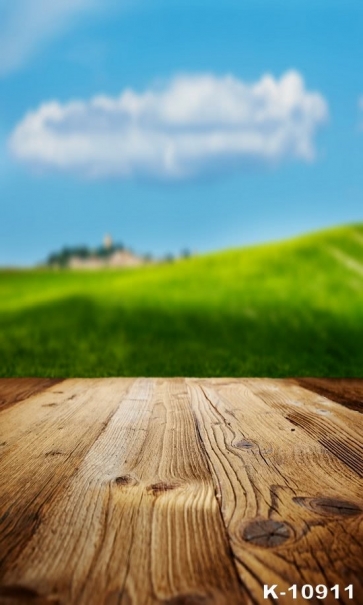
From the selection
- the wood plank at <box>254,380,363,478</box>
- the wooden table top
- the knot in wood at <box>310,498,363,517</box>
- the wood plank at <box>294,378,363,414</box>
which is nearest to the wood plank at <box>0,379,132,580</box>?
the wooden table top

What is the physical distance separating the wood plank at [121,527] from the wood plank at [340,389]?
669mm

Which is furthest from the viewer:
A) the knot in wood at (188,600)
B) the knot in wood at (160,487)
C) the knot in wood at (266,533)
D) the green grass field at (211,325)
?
the green grass field at (211,325)

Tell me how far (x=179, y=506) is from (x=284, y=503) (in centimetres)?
15

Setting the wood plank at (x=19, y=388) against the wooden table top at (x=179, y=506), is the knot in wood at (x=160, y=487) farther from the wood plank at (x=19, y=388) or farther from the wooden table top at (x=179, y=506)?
the wood plank at (x=19, y=388)

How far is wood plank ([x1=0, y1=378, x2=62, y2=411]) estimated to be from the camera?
160 cm

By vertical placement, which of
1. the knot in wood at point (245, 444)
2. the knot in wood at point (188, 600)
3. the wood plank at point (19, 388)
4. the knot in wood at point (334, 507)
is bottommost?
the wood plank at point (19, 388)

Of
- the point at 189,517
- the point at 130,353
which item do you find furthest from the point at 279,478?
the point at 130,353

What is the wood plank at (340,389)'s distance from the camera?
61.2 inches

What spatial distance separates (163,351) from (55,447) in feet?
6.44

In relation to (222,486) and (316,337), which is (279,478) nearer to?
(222,486)

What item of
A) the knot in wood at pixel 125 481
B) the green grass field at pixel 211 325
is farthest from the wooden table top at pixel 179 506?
the green grass field at pixel 211 325

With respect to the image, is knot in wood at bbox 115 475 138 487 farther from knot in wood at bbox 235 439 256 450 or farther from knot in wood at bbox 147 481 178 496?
knot in wood at bbox 235 439 256 450

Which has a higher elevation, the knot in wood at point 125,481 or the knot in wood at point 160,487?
the knot in wood at point 160,487

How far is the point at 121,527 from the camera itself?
644mm
